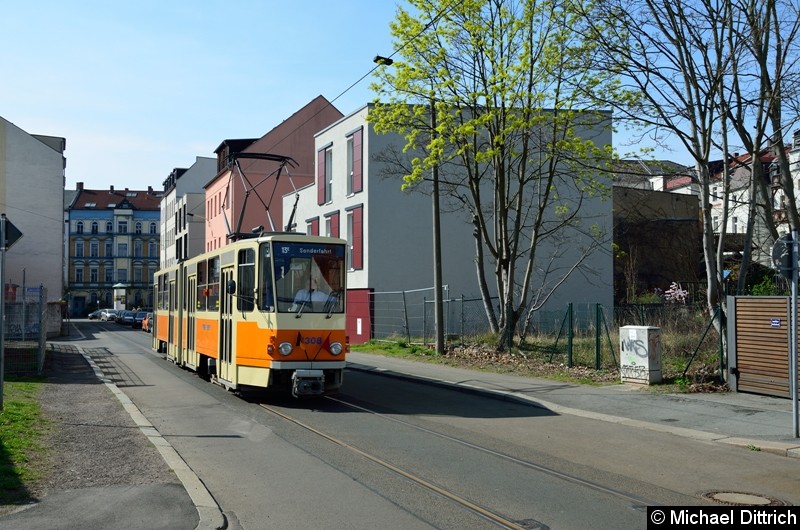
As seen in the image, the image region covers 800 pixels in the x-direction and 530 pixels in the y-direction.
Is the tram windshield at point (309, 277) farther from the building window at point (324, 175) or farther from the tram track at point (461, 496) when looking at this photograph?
the building window at point (324, 175)

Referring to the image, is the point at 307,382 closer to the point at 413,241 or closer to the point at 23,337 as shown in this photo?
the point at 23,337

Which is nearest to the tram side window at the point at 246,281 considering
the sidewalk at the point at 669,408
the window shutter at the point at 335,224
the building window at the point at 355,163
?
the sidewalk at the point at 669,408

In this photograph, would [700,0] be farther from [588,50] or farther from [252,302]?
[252,302]

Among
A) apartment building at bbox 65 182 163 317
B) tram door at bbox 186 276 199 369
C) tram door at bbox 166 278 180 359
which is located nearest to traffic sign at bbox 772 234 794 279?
tram door at bbox 186 276 199 369

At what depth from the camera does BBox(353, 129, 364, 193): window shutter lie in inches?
1384

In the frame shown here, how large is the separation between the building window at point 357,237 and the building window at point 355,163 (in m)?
1.01

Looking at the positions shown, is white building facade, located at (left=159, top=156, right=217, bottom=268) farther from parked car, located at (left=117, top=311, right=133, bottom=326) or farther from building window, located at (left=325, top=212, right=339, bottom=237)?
building window, located at (left=325, top=212, right=339, bottom=237)

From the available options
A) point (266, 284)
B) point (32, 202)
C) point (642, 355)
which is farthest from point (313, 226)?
point (32, 202)

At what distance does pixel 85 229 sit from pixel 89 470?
4203 inches

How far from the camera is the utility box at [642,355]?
643 inches

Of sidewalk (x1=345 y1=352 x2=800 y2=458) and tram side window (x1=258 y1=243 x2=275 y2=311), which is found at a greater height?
tram side window (x1=258 y1=243 x2=275 y2=311)

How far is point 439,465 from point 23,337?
16.6 metres

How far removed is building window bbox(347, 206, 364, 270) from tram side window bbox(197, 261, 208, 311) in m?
15.2

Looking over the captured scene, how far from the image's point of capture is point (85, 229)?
352 ft
